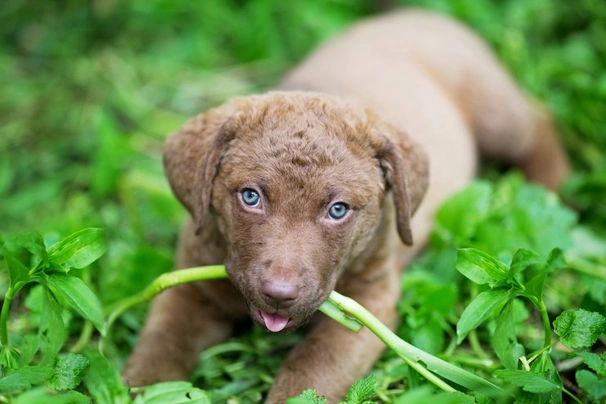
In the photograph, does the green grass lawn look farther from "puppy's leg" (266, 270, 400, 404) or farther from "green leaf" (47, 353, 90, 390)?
"puppy's leg" (266, 270, 400, 404)

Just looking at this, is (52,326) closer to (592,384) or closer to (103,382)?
(103,382)

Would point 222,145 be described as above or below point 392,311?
above

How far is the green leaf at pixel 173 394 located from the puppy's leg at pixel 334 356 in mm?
375

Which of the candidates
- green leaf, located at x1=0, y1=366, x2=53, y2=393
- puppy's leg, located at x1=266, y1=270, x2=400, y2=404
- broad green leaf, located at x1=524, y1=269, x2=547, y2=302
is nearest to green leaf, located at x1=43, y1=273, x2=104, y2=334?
green leaf, located at x1=0, y1=366, x2=53, y2=393

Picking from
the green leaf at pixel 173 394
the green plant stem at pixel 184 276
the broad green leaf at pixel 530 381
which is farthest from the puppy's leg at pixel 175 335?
the broad green leaf at pixel 530 381

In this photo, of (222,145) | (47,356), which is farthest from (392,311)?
(47,356)

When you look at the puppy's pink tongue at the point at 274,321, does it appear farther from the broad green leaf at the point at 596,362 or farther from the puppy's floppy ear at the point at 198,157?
the broad green leaf at the point at 596,362

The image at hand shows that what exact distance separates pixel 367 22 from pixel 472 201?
2.25 metres

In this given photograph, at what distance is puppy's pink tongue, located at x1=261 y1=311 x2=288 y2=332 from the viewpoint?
3441 millimetres

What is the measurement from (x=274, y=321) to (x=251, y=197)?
57 cm

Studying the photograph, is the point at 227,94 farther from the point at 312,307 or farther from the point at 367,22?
the point at 312,307

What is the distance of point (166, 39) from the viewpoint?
24.9 feet

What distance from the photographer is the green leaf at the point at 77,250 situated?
3.27 meters

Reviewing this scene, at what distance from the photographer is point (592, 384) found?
316 centimetres
